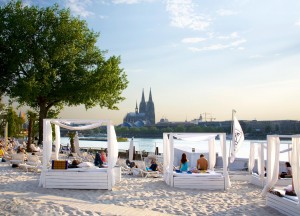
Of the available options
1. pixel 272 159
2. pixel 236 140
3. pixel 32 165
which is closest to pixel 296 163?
pixel 272 159

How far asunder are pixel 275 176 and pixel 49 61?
24.1 m

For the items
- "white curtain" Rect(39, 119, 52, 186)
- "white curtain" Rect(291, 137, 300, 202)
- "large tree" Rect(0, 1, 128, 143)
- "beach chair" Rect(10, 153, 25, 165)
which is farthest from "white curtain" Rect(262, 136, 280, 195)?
"large tree" Rect(0, 1, 128, 143)

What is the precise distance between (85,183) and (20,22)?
20842 mm

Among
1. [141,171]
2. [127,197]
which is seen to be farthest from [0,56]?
[127,197]

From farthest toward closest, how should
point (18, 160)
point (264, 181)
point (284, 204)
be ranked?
point (18, 160), point (264, 181), point (284, 204)

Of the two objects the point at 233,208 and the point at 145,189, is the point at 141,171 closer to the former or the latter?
the point at 145,189

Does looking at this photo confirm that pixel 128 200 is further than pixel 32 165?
No

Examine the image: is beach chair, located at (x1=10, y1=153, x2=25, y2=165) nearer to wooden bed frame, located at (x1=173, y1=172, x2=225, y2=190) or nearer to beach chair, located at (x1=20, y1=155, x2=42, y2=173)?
beach chair, located at (x1=20, y1=155, x2=42, y2=173)

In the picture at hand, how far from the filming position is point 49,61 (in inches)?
1222

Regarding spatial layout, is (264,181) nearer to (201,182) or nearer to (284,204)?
(201,182)

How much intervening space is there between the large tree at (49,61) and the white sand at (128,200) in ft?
51.0

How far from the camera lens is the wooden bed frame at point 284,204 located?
389 inches

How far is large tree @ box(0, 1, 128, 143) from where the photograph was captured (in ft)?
97.9

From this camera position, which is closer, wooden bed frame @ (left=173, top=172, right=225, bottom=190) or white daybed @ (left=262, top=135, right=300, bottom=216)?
white daybed @ (left=262, top=135, right=300, bottom=216)
